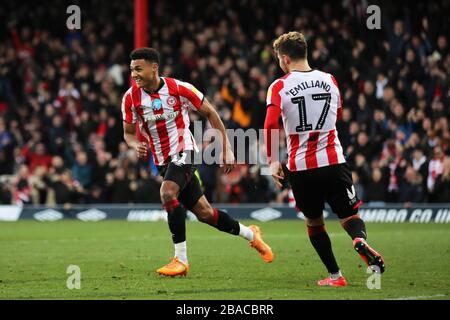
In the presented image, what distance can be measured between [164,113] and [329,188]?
89.1 inches

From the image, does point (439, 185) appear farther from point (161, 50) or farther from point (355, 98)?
point (161, 50)

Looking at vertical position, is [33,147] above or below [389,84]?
below

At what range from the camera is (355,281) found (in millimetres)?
9055

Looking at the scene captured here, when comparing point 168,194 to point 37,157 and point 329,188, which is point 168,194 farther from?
point 37,157

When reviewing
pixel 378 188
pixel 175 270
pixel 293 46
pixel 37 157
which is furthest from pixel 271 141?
pixel 37 157

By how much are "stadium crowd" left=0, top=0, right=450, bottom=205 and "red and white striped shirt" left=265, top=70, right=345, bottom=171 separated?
33.6ft

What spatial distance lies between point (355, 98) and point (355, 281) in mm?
11640

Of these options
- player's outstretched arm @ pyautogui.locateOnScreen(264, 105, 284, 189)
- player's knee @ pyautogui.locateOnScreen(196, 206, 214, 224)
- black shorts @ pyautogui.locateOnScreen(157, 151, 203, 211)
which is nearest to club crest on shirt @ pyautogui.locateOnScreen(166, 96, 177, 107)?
black shorts @ pyautogui.locateOnScreen(157, 151, 203, 211)

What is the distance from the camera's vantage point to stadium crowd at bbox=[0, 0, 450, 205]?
19.6m

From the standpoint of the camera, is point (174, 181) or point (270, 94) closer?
point (270, 94)

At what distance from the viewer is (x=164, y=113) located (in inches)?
395

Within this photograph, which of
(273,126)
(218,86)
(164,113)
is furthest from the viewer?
(218,86)

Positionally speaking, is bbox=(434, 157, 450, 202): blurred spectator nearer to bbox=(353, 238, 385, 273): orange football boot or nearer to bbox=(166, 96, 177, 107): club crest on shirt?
bbox=(166, 96, 177, 107): club crest on shirt
